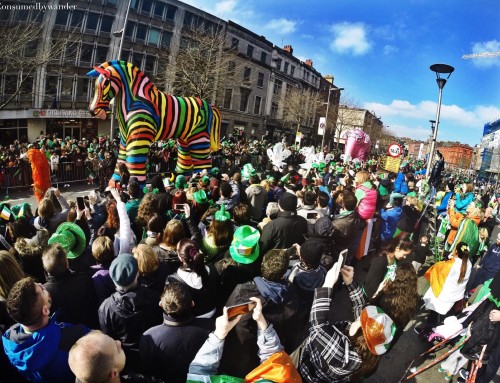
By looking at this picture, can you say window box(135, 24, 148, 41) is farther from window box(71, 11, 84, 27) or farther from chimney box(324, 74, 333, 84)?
chimney box(324, 74, 333, 84)

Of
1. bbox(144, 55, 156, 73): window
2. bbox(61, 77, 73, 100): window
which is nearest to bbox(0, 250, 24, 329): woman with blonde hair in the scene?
bbox(61, 77, 73, 100): window

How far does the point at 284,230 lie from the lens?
427 centimetres

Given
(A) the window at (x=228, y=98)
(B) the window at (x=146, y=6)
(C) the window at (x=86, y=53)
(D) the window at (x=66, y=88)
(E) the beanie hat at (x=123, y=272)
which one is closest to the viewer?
(E) the beanie hat at (x=123, y=272)

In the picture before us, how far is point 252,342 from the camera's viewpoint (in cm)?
257

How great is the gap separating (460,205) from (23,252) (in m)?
8.50

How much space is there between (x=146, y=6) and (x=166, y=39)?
2878 millimetres

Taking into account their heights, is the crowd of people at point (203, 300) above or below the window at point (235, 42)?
below

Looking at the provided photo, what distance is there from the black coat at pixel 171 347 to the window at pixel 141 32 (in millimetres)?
29727

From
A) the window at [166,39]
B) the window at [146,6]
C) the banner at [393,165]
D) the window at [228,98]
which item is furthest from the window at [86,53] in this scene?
the banner at [393,165]

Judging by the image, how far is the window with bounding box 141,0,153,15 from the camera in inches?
1032

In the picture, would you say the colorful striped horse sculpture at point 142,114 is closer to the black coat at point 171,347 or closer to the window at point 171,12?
the black coat at point 171,347

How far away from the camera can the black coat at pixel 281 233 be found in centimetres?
427

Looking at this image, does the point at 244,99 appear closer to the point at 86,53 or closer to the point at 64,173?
the point at 86,53

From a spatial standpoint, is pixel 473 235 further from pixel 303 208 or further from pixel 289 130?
pixel 289 130
